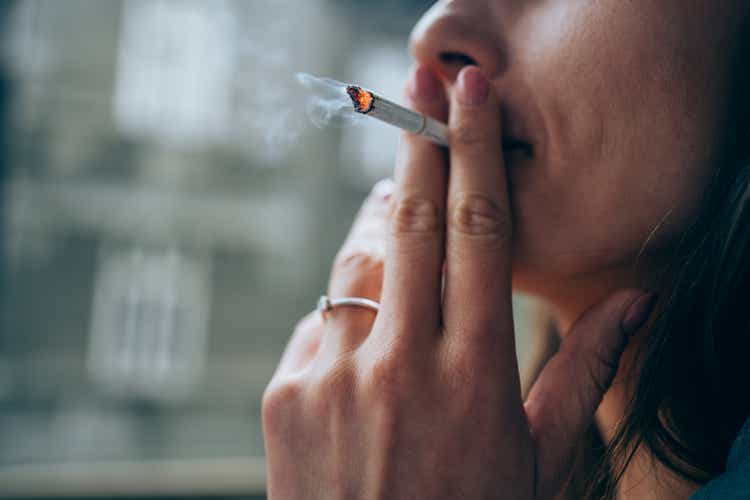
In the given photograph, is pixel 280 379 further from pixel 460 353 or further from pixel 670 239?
pixel 670 239

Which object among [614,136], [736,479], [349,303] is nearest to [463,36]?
[614,136]

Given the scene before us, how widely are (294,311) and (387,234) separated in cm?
531

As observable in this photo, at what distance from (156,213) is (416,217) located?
5.08 m

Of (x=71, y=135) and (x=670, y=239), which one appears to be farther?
(x=71, y=135)

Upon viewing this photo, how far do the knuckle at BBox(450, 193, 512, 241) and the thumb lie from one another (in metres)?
0.10

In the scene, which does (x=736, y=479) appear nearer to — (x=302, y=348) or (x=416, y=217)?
(x=416, y=217)

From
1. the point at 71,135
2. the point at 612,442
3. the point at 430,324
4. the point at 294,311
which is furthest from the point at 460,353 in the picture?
the point at 294,311

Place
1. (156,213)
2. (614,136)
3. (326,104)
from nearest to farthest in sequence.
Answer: (614,136) → (326,104) → (156,213)

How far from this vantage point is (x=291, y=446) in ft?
1.71

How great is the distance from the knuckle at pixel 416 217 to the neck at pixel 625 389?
0.46ft

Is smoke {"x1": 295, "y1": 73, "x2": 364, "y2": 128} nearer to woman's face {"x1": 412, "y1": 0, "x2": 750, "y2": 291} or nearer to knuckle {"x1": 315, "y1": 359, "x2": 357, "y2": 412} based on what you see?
woman's face {"x1": 412, "y1": 0, "x2": 750, "y2": 291}

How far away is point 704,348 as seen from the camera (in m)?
0.43

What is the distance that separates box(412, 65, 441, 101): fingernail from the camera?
0.55 meters

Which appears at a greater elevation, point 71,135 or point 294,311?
point 71,135
